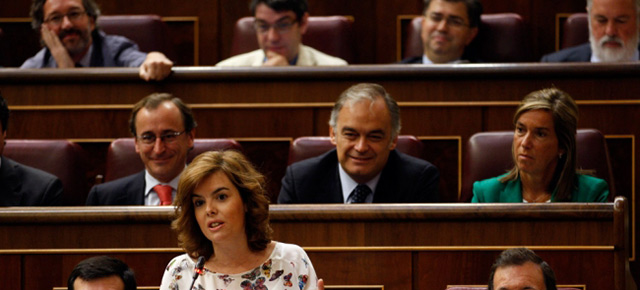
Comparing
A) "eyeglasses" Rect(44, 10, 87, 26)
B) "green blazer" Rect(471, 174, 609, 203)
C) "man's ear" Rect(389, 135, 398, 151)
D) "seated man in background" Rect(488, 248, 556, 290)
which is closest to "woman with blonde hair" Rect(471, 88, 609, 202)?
"green blazer" Rect(471, 174, 609, 203)

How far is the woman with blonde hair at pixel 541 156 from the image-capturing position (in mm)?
1296

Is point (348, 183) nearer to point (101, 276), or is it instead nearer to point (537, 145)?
point (537, 145)

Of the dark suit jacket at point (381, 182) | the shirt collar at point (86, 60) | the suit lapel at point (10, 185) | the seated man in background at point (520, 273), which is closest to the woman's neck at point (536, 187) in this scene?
the dark suit jacket at point (381, 182)

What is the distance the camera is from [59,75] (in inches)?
62.2

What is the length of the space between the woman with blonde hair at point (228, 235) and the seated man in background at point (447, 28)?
2.64 ft

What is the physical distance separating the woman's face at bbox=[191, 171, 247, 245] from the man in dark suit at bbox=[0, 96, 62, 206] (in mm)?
413

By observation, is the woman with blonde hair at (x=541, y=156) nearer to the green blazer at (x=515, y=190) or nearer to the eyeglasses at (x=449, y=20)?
the green blazer at (x=515, y=190)

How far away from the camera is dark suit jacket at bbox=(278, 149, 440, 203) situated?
1.32 meters

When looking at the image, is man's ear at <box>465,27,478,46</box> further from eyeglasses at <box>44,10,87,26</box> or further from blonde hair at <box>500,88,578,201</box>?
eyeglasses at <box>44,10,87,26</box>

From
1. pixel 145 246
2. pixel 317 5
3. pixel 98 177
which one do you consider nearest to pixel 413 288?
pixel 145 246

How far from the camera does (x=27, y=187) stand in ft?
4.38

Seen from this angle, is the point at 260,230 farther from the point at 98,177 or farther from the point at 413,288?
the point at 98,177

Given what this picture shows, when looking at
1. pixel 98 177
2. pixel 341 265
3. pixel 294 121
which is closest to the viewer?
pixel 341 265

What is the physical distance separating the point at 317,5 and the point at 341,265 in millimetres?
1050
